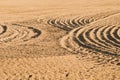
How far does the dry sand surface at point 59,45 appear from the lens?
10156 mm

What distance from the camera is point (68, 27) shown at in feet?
55.3

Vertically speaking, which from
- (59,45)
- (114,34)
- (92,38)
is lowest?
(59,45)

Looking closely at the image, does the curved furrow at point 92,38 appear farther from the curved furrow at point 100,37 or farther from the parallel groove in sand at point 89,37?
the curved furrow at point 100,37

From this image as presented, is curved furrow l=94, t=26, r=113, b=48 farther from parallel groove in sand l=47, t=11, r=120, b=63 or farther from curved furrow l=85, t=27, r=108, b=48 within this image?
curved furrow l=85, t=27, r=108, b=48

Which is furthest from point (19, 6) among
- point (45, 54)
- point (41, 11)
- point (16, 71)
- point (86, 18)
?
point (16, 71)

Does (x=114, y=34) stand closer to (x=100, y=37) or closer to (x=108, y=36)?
(x=108, y=36)

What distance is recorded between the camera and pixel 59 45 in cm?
1309

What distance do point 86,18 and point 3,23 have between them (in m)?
5.44

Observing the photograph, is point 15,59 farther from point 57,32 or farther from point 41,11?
point 41,11

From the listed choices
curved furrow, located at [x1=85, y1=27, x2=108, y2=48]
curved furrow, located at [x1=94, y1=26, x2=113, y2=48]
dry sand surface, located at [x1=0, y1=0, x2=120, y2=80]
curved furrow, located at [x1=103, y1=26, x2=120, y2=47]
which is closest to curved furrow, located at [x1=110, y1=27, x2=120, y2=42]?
dry sand surface, located at [x1=0, y1=0, x2=120, y2=80]

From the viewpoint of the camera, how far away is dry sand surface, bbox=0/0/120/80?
33.3 ft

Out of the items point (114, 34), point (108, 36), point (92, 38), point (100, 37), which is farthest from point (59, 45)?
point (114, 34)

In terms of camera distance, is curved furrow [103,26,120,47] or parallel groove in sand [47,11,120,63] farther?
curved furrow [103,26,120,47]

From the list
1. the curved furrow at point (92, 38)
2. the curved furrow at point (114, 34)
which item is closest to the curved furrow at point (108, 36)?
the curved furrow at point (114, 34)
